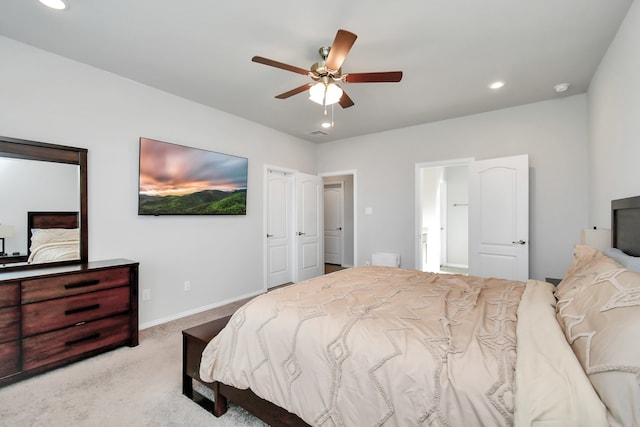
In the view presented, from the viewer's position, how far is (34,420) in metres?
1.76

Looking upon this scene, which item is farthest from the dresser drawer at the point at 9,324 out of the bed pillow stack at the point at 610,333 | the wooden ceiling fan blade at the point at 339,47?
the bed pillow stack at the point at 610,333

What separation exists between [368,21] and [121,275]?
9.73ft

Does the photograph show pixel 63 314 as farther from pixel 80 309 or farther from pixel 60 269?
pixel 60 269

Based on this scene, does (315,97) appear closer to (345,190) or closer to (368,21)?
(368,21)

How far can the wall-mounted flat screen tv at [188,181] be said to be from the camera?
10.6 feet

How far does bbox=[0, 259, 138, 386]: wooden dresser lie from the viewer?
6.84 ft

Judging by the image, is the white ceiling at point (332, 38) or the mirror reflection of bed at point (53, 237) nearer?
the white ceiling at point (332, 38)

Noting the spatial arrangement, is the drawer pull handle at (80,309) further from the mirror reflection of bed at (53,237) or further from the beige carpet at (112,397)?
the mirror reflection of bed at (53,237)

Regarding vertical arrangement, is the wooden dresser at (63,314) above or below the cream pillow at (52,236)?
below

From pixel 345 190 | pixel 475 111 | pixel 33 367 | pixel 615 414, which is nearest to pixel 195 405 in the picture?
pixel 33 367

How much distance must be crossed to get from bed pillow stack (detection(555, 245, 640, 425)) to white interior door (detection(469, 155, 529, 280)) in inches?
94.6

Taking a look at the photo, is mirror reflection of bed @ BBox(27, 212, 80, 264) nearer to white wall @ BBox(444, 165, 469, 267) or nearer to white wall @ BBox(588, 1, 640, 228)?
white wall @ BBox(588, 1, 640, 228)

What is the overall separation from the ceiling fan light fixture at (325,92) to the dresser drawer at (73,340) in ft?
8.59

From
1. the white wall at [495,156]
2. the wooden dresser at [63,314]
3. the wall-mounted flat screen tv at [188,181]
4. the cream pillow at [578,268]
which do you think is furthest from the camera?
the white wall at [495,156]
